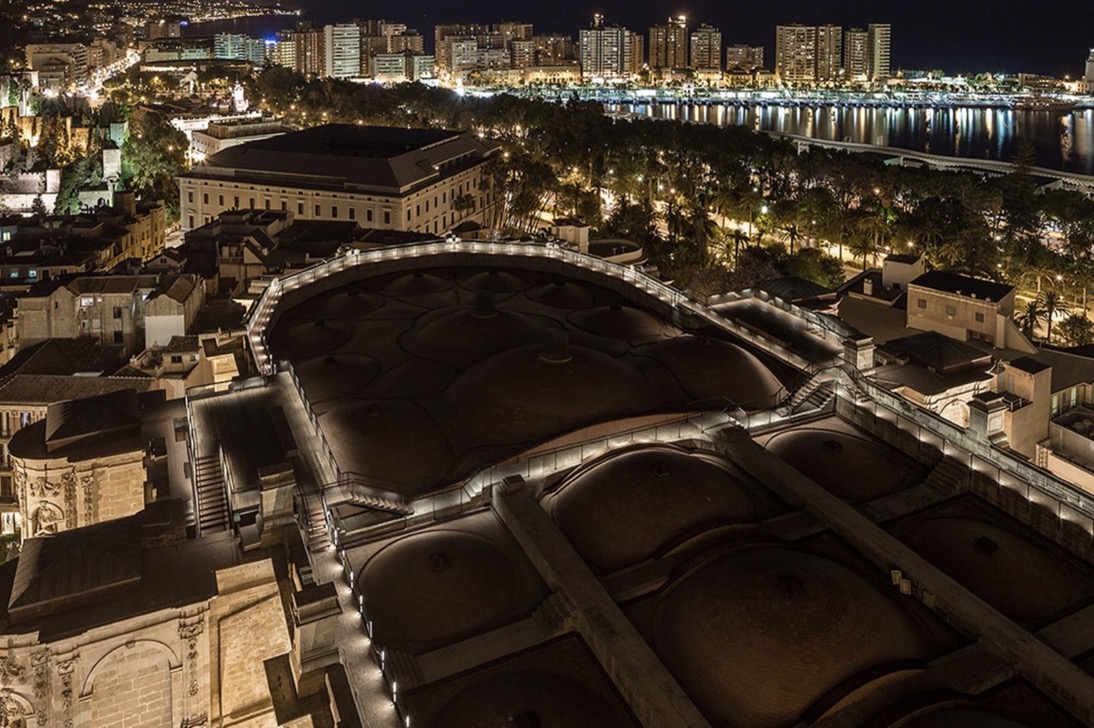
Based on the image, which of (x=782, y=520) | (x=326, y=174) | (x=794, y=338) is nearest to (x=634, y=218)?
(x=326, y=174)

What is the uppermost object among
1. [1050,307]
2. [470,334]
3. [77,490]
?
[470,334]

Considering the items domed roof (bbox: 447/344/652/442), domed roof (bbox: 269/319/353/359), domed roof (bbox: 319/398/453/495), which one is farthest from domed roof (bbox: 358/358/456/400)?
domed roof (bbox: 269/319/353/359)

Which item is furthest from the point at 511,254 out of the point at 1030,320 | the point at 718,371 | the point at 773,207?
the point at 773,207

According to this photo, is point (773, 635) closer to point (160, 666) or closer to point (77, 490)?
point (160, 666)

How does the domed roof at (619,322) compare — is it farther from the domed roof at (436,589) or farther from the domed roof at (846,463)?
the domed roof at (436,589)

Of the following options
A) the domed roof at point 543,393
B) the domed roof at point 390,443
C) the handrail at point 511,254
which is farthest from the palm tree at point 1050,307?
the domed roof at point 390,443

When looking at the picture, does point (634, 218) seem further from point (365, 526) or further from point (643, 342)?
point (365, 526)
